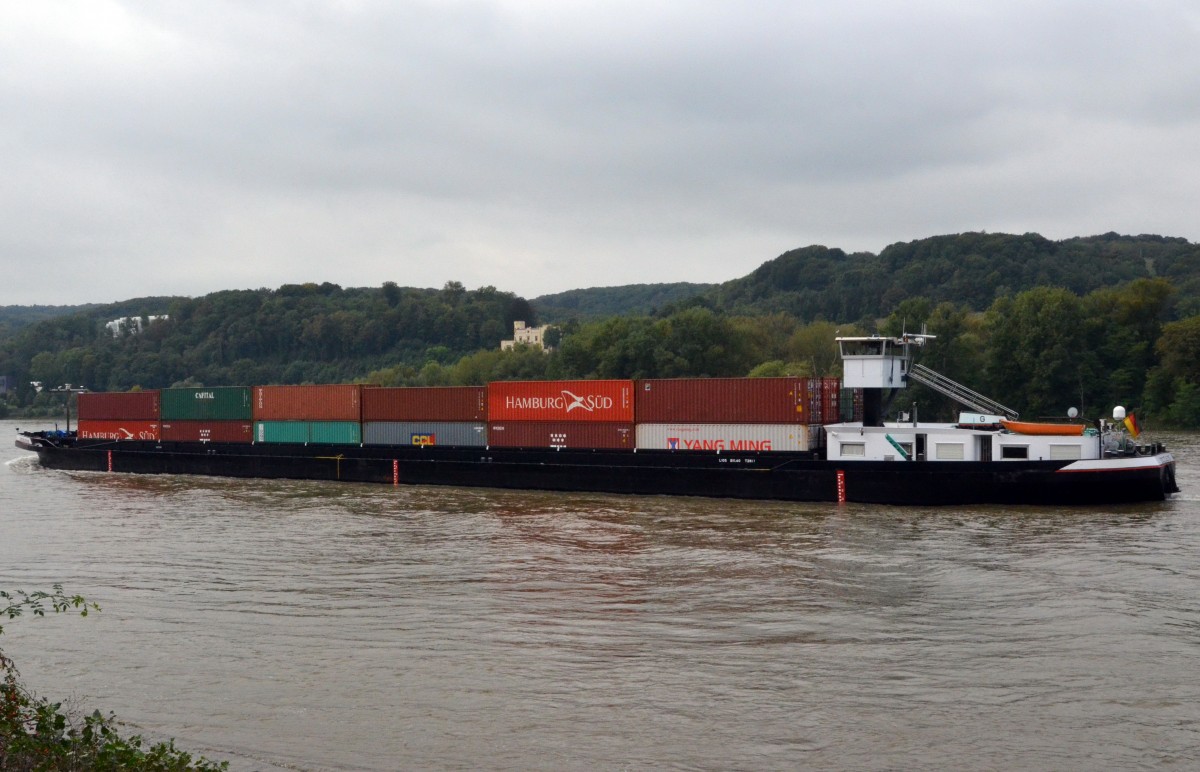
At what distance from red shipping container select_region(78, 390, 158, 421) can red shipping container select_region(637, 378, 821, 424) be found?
99.4ft

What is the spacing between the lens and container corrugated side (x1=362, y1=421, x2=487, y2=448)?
142 feet

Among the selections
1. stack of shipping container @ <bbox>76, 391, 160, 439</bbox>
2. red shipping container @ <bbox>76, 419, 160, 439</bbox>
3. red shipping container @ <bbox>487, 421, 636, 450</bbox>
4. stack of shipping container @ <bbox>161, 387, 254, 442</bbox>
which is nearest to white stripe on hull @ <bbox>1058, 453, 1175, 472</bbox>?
red shipping container @ <bbox>487, 421, 636, 450</bbox>

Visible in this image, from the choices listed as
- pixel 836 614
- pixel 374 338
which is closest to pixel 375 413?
pixel 836 614

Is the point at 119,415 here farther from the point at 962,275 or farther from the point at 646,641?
the point at 962,275

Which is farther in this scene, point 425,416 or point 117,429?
point 117,429

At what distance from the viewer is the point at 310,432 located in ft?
160

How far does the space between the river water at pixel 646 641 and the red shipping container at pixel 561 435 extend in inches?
316

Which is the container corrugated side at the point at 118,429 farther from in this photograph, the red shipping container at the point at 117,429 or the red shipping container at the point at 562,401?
the red shipping container at the point at 562,401

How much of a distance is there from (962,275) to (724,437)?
125922 millimetres

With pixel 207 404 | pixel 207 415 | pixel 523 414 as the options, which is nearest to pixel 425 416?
pixel 523 414

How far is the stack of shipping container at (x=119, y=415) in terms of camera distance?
55.9 meters

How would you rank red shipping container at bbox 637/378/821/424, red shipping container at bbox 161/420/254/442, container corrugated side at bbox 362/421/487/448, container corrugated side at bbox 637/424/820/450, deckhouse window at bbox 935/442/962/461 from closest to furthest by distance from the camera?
deckhouse window at bbox 935/442/962/461 < red shipping container at bbox 637/378/821/424 < container corrugated side at bbox 637/424/820/450 < container corrugated side at bbox 362/421/487/448 < red shipping container at bbox 161/420/254/442

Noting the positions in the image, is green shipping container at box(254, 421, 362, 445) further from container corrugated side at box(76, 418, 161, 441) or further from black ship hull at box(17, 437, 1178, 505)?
container corrugated side at box(76, 418, 161, 441)

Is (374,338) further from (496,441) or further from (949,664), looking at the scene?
(949,664)
